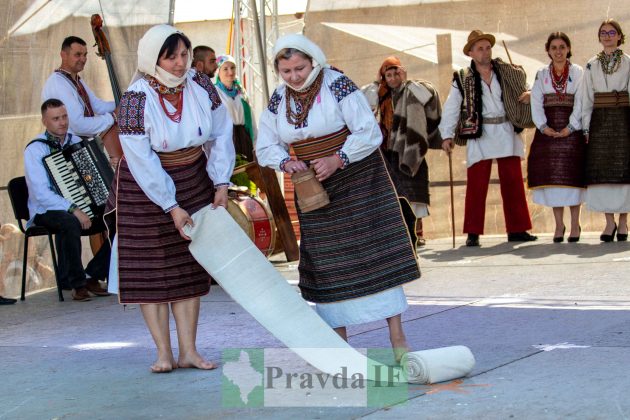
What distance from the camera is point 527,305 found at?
248 inches

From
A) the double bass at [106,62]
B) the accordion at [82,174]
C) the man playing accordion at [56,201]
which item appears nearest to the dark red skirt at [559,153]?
the double bass at [106,62]

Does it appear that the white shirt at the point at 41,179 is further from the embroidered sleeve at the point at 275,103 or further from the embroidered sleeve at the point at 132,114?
the embroidered sleeve at the point at 275,103

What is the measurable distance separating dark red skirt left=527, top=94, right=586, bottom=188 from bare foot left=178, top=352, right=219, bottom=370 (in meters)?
5.27

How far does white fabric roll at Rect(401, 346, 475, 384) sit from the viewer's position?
432cm

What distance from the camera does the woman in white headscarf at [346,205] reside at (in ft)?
15.5

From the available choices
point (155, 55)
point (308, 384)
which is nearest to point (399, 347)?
point (308, 384)

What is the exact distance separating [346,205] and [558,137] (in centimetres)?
514

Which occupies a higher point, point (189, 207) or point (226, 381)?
point (189, 207)

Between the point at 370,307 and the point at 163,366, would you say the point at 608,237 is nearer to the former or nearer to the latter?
the point at 370,307

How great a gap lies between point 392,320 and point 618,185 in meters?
5.12

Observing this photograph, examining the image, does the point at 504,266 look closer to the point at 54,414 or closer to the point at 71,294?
the point at 71,294

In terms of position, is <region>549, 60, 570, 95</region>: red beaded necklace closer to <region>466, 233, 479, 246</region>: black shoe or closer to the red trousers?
the red trousers

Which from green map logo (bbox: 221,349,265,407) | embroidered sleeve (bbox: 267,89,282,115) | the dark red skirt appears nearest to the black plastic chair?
green map logo (bbox: 221,349,265,407)

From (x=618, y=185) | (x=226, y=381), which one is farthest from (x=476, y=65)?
(x=226, y=381)
